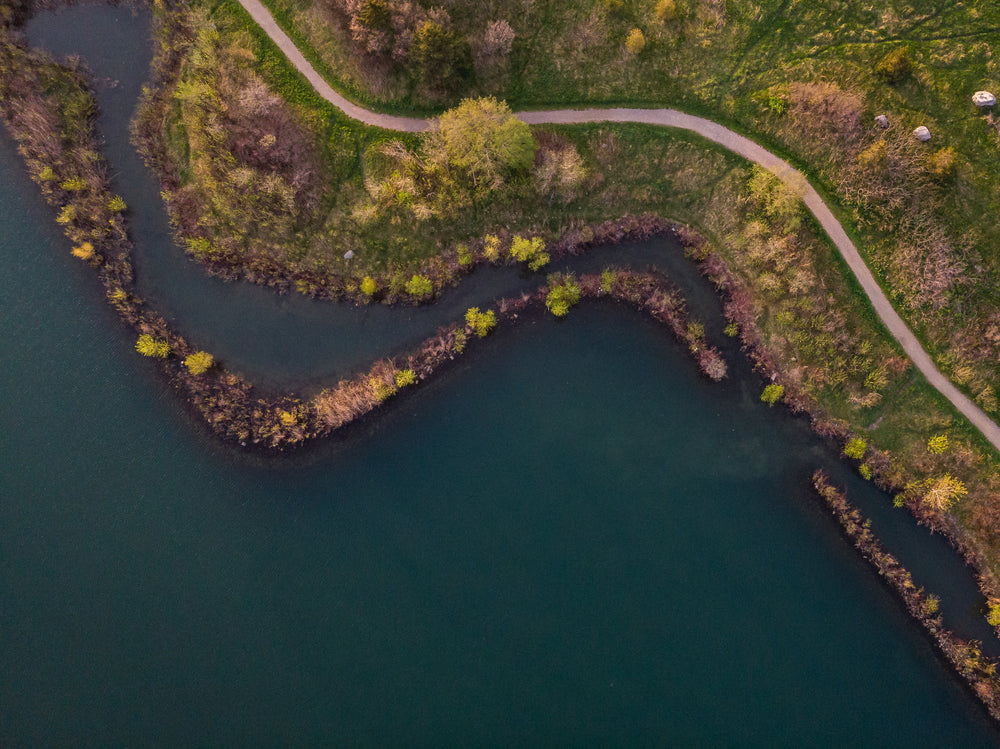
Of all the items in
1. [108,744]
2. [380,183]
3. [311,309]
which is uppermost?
[380,183]

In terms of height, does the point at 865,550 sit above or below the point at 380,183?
below

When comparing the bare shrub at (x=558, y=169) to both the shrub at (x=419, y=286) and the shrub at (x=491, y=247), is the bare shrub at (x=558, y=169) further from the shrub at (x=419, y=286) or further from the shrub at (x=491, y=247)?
the shrub at (x=419, y=286)

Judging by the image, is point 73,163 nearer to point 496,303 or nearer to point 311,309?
point 311,309

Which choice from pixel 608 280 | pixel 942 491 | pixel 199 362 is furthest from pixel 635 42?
pixel 199 362

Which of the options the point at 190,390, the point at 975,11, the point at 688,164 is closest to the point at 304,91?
the point at 190,390

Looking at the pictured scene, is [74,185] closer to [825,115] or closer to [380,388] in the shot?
[380,388]

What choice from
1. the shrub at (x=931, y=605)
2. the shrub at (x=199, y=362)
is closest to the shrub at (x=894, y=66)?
the shrub at (x=931, y=605)

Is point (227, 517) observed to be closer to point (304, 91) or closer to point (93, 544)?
point (93, 544)

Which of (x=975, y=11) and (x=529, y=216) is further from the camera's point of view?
(x=529, y=216)
